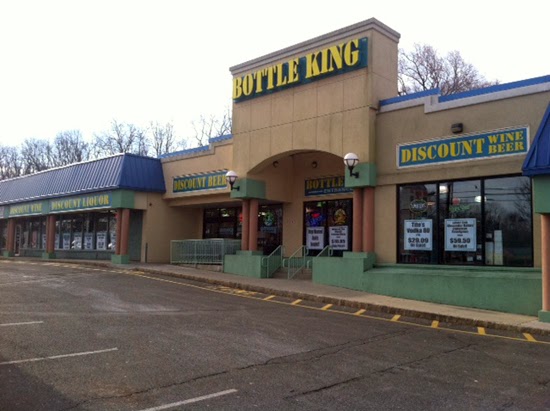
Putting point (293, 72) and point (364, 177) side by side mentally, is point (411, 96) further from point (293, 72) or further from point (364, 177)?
point (293, 72)

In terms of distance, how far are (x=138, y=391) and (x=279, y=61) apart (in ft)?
49.7

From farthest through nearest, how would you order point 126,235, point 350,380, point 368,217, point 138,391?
point 126,235 → point 368,217 → point 350,380 → point 138,391

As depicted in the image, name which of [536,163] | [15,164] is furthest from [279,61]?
[15,164]

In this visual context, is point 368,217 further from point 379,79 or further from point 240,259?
point 240,259

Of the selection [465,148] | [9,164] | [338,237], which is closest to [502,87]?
[465,148]

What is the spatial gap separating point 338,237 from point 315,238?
3.71 ft

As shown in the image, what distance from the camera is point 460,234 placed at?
14.3 m

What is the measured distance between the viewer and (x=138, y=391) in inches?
226

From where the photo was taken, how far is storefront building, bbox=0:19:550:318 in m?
13.2

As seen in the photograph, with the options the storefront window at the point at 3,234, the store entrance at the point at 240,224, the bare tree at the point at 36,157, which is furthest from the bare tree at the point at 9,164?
the store entrance at the point at 240,224

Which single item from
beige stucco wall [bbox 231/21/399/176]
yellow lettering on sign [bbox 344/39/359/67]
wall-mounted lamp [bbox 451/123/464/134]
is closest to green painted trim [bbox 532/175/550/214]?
wall-mounted lamp [bbox 451/123/464/134]

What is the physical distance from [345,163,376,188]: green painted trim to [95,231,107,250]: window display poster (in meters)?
16.6

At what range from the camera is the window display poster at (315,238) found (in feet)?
65.1

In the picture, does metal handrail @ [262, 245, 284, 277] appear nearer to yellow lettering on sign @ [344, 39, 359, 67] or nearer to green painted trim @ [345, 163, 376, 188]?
green painted trim @ [345, 163, 376, 188]
